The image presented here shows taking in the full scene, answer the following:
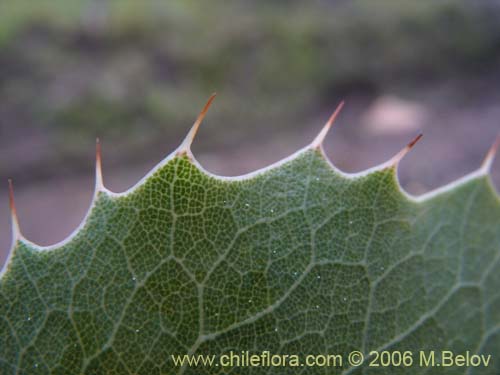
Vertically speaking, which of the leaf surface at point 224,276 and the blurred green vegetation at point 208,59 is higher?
the blurred green vegetation at point 208,59

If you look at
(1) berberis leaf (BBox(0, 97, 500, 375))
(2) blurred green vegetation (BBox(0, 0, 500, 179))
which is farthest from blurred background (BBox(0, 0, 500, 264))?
(1) berberis leaf (BBox(0, 97, 500, 375))

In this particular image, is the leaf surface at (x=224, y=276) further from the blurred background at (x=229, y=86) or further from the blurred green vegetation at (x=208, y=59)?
the blurred green vegetation at (x=208, y=59)

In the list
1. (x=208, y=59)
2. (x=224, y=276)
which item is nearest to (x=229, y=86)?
(x=208, y=59)

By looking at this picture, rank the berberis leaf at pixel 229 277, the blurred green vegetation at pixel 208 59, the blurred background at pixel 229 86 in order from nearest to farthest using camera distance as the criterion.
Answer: the berberis leaf at pixel 229 277 < the blurred background at pixel 229 86 < the blurred green vegetation at pixel 208 59

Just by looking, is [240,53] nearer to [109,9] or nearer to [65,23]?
[109,9]

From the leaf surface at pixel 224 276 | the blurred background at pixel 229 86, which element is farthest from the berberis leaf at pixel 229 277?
the blurred background at pixel 229 86

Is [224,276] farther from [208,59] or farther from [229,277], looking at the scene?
[208,59]
